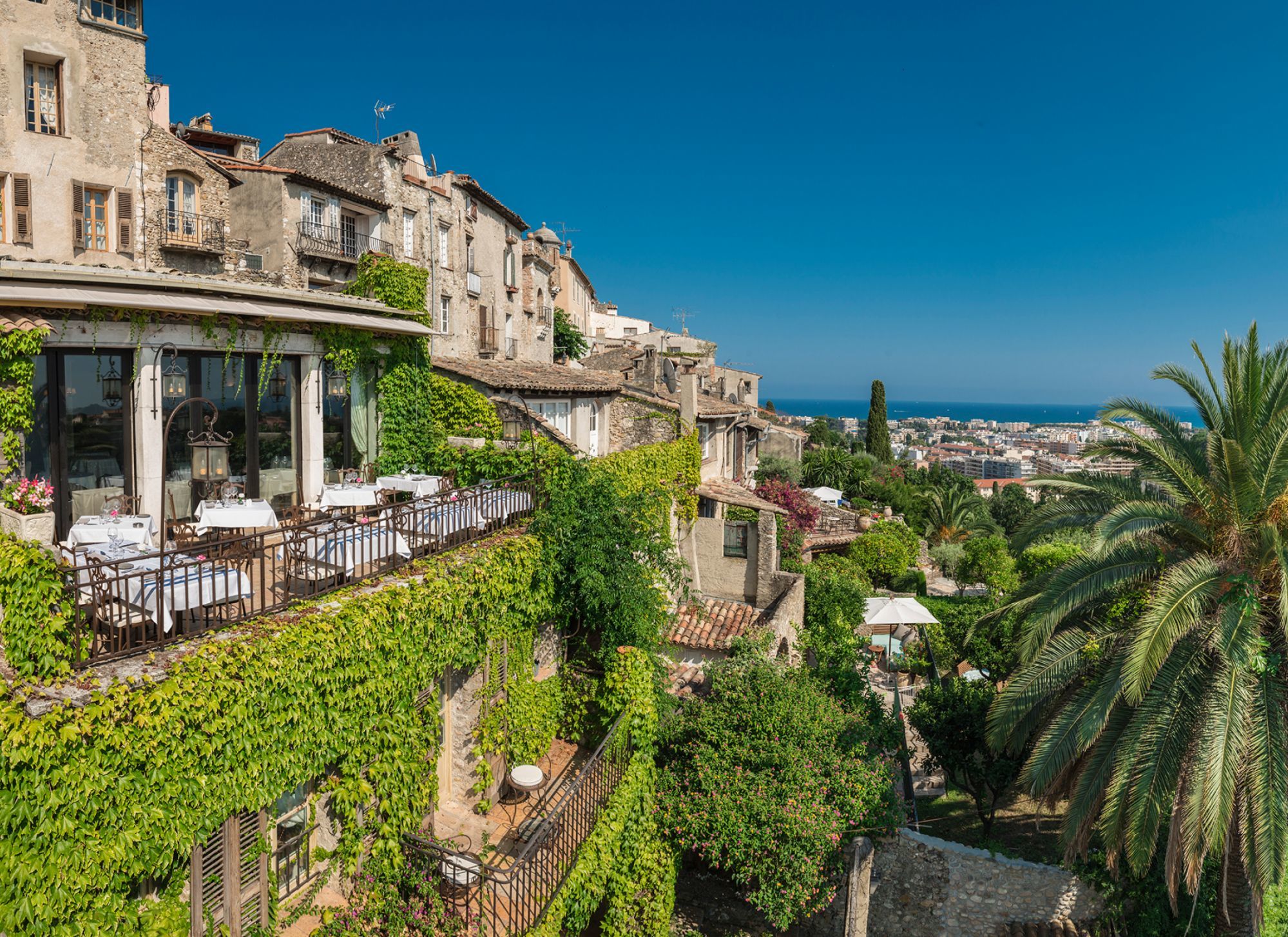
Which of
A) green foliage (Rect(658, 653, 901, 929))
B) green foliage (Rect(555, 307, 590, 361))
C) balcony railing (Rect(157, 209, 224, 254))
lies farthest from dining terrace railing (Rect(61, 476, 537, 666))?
green foliage (Rect(555, 307, 590, 361))

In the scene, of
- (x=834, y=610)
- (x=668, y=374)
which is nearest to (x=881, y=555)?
(x=834, y=610)

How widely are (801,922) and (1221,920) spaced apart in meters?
6.51

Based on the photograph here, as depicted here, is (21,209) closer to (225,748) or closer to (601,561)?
(601,561)

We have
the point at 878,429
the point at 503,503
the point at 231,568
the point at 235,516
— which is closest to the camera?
the point at 231,568

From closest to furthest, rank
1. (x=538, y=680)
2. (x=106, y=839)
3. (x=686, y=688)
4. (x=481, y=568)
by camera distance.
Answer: (x=106, y=839) → (x=481, y=568) → (x=538, y=680) → (x=686, y=688)

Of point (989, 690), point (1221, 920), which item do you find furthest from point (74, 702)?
point (989, 690)

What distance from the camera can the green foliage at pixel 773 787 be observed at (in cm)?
1172

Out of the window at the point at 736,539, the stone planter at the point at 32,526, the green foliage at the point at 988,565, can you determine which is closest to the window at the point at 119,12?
the stone planter at the point at 32,526

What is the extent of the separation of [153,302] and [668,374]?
25146 mm

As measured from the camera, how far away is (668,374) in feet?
109

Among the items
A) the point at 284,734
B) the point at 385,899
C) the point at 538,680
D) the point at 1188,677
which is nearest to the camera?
the point at 284,734

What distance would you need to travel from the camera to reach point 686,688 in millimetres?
16453

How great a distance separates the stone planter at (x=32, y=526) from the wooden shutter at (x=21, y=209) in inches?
641

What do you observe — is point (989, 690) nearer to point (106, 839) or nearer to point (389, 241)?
Result: point (106, 839)
